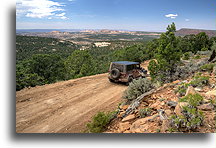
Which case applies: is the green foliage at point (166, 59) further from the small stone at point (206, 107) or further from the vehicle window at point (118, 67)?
the small stone at point (206, 107)

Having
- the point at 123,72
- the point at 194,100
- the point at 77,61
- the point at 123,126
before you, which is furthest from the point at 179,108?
the point at 77,61

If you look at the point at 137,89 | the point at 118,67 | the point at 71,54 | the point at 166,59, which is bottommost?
the point at 137,89

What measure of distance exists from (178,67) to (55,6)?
19.8 feet

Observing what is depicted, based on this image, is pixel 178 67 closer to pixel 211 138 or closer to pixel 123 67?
pixel 123 67

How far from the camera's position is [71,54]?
2286 cm

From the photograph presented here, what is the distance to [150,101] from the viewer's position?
4703 mm

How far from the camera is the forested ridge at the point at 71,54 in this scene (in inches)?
279

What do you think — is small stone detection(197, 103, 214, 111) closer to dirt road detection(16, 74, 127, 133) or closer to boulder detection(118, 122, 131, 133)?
boulder detection(118, 122, 131, 133)

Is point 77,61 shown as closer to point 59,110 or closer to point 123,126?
point 59,110

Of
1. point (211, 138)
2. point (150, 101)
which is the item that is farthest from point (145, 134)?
point (211, 138)

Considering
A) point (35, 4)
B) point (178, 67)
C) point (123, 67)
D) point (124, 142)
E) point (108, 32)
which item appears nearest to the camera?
point (124, 142)

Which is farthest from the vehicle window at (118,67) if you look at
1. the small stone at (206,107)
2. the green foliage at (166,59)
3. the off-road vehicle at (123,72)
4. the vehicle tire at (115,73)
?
the small stone at (206,107)

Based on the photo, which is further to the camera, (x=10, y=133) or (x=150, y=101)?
(x=150, y=101)

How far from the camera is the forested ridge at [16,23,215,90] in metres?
7.09
